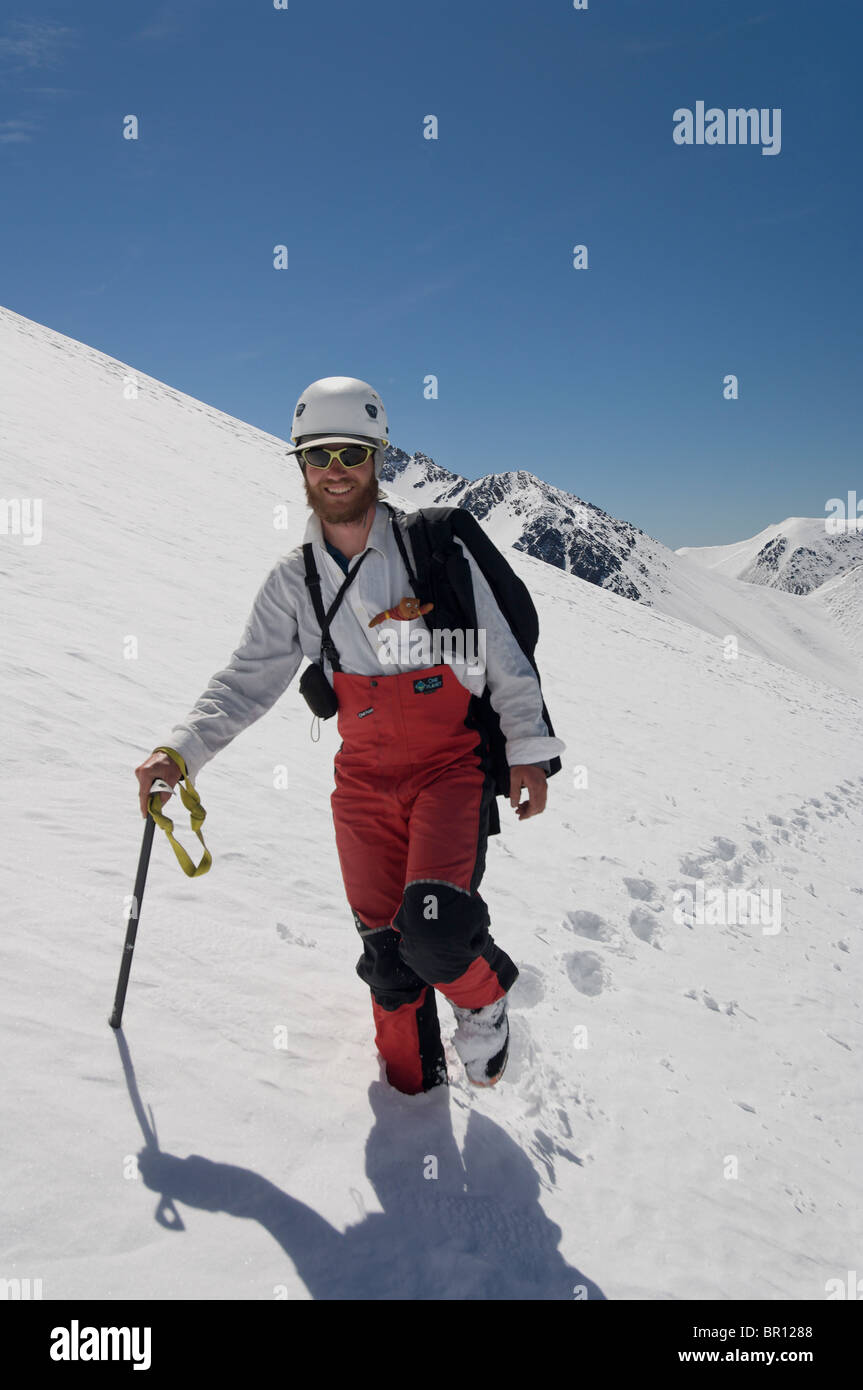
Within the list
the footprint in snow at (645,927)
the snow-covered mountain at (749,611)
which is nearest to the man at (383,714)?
the footprint in snow at (645,927)

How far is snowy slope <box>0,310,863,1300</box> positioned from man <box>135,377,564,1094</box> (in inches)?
22.9

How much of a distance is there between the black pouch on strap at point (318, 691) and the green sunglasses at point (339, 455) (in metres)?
0.97

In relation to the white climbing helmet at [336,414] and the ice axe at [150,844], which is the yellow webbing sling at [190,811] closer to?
the ice axe at [150,844]

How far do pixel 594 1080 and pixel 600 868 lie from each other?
3.44 m

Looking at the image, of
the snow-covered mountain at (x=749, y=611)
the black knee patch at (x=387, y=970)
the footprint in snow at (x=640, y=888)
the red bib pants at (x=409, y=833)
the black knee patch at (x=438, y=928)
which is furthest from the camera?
the snow-covered mountain at (x=749, y=611)

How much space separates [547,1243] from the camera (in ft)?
10.1

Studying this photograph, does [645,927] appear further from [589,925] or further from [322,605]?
[322,605]

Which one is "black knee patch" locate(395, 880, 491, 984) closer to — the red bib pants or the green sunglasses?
the red bib pants

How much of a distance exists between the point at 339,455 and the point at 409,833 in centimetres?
183

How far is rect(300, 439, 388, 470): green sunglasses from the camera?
146 inches

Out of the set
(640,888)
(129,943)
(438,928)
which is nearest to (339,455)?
(438,928)

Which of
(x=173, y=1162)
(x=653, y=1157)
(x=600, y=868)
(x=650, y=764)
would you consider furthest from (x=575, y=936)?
(x=650, y=764)

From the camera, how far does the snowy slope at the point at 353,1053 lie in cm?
274

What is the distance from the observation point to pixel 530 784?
3635 mm
